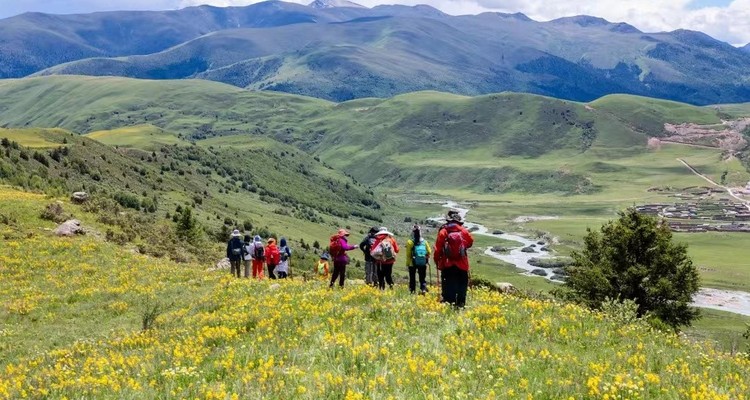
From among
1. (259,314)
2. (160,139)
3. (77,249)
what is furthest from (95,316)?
(160,139)

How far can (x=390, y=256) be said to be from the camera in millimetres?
20797

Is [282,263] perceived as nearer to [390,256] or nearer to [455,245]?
[390,256]

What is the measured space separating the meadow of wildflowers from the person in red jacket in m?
0.62

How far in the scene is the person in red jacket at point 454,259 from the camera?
15125mm

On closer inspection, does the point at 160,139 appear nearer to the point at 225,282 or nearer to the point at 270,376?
the point at 225,282

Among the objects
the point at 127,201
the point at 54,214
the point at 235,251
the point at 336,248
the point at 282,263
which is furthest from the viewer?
the point at 127,201

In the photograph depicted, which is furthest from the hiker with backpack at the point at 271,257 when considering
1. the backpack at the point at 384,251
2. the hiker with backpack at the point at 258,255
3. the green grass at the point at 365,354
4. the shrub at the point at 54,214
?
the shrub at the point at 54,214

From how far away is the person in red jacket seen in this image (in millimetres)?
15125

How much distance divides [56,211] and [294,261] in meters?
32.6

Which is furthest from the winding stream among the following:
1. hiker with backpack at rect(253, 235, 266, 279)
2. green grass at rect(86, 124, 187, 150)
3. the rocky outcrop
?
green grass at rect(86, 124, 187, 150)

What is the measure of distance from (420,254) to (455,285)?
217 inches

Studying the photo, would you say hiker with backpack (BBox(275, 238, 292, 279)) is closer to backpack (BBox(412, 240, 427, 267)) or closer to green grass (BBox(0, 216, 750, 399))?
green grass (BBox(0, 216, 750, 399))

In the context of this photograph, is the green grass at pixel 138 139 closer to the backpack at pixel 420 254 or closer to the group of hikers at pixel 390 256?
the group of hikers at pixel 390 256

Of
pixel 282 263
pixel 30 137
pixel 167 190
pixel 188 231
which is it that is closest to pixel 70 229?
pixel 188 231
